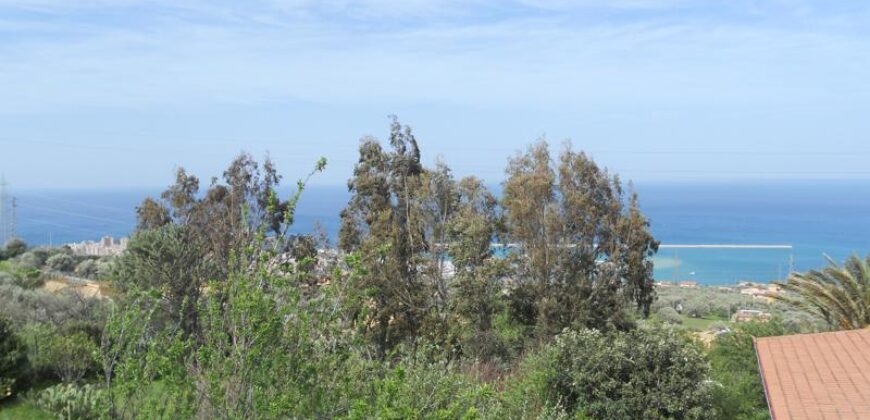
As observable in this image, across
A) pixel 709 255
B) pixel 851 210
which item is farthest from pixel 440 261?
pixel 851 210

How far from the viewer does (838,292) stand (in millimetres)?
15953

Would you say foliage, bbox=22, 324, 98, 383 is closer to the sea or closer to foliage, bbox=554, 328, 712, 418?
foliage, bbox=554, 328, 712, 418

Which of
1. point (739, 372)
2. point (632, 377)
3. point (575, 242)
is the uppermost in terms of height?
point (575, 242)

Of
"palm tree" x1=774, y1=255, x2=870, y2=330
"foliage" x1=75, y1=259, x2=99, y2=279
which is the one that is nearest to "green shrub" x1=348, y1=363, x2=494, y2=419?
"palm tree" x1=774, y1=255, x2=870, y2=330

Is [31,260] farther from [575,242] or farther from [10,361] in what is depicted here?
[575,242]

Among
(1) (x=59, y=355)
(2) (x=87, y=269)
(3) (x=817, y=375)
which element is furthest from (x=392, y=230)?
(2) (x=87, y=269)

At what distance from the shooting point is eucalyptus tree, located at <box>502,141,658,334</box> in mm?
16516

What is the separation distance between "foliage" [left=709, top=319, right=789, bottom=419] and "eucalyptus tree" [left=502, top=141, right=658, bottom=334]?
203cm

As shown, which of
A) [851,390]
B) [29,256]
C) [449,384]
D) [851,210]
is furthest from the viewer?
[851,210]

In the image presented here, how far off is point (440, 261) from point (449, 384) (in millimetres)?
10489

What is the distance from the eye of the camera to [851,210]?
482 ft

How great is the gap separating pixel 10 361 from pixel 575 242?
11367 mm

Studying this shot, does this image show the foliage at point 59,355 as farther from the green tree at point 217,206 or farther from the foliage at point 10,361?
the green tree at point 217,206

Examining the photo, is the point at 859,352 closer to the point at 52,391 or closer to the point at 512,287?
the point at 512,287
